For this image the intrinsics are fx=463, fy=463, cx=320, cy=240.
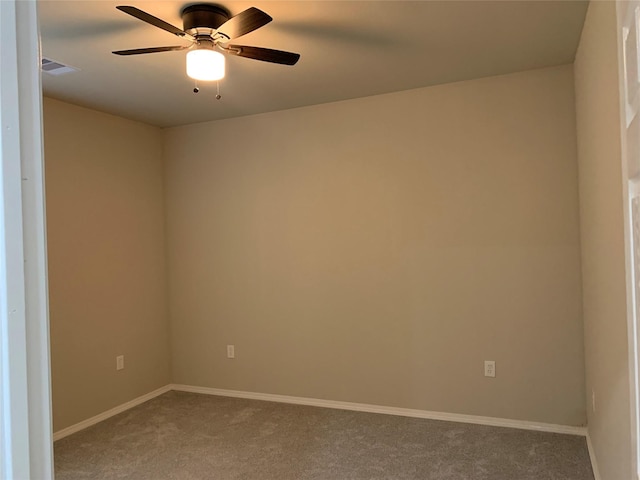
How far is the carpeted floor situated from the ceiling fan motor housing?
2.42 meters

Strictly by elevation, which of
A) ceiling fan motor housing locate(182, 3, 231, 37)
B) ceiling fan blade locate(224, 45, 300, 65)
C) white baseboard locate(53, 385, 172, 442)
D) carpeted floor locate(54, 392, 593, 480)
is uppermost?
ceiling fan motor housing locate(182, 3, 231, 37)

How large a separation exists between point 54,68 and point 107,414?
262 cm

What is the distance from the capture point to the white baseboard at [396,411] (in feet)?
10.4

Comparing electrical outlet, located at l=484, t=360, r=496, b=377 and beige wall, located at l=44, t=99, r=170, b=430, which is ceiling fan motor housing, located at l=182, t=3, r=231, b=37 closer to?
beige wall, located at l=44, t=99, r=170, b=430

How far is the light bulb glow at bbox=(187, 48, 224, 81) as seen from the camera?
218cm

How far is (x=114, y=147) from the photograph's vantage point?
154 inches

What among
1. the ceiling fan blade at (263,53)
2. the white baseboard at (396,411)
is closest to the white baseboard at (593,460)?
the white baseboard at (396,411)

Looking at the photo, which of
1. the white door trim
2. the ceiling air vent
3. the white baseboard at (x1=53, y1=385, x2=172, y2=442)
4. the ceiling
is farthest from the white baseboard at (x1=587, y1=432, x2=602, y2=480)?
the ceiling air vent

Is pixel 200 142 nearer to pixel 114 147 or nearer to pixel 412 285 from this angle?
pixel 114 147

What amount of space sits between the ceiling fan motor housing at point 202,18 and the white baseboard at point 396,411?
2900mm

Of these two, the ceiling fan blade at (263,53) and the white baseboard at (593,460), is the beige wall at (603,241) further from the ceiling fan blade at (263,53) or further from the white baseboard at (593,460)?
the ceiling fan blade at (263,53)

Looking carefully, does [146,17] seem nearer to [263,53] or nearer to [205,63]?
[205,63]

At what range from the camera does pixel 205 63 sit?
7.21ft

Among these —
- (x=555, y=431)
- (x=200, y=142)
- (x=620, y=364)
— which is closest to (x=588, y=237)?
(x=620, y=364)
